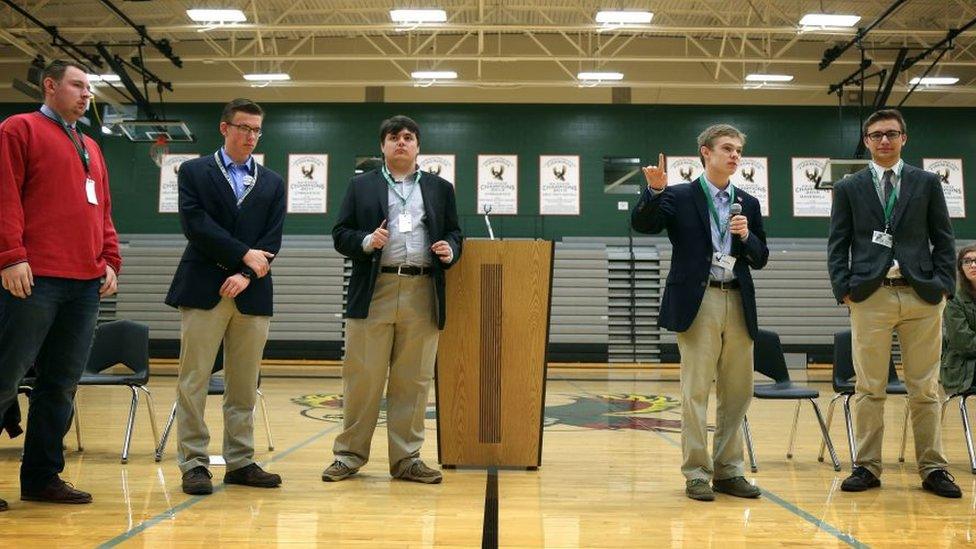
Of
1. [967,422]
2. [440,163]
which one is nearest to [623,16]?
[440,163]

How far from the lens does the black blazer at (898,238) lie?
143 inches

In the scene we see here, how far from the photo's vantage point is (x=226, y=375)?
361 centimetres

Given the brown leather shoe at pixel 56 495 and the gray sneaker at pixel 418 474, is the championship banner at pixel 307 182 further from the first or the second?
the brown leather shoe at pixel 56 495

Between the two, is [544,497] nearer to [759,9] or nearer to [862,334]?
[862,334]

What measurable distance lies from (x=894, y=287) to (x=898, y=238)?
0.23m

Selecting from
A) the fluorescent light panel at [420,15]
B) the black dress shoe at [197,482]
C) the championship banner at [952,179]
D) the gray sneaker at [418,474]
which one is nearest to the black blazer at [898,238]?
the gray sneaker at [418,474]

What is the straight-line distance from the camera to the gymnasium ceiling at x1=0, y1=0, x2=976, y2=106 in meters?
12.8

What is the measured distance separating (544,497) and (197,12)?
10167 mm

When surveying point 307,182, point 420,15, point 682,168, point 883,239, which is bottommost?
point 883,239

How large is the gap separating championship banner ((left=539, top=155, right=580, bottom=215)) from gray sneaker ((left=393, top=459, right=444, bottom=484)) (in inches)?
466

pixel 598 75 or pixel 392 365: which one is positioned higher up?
pixel 598 75

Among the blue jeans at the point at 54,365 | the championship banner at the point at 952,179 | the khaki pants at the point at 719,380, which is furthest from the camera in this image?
the championship banner at the point at 952,179

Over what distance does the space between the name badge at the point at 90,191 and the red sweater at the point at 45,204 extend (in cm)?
2

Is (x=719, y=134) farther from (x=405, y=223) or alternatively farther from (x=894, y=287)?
(x=405, y=223)
